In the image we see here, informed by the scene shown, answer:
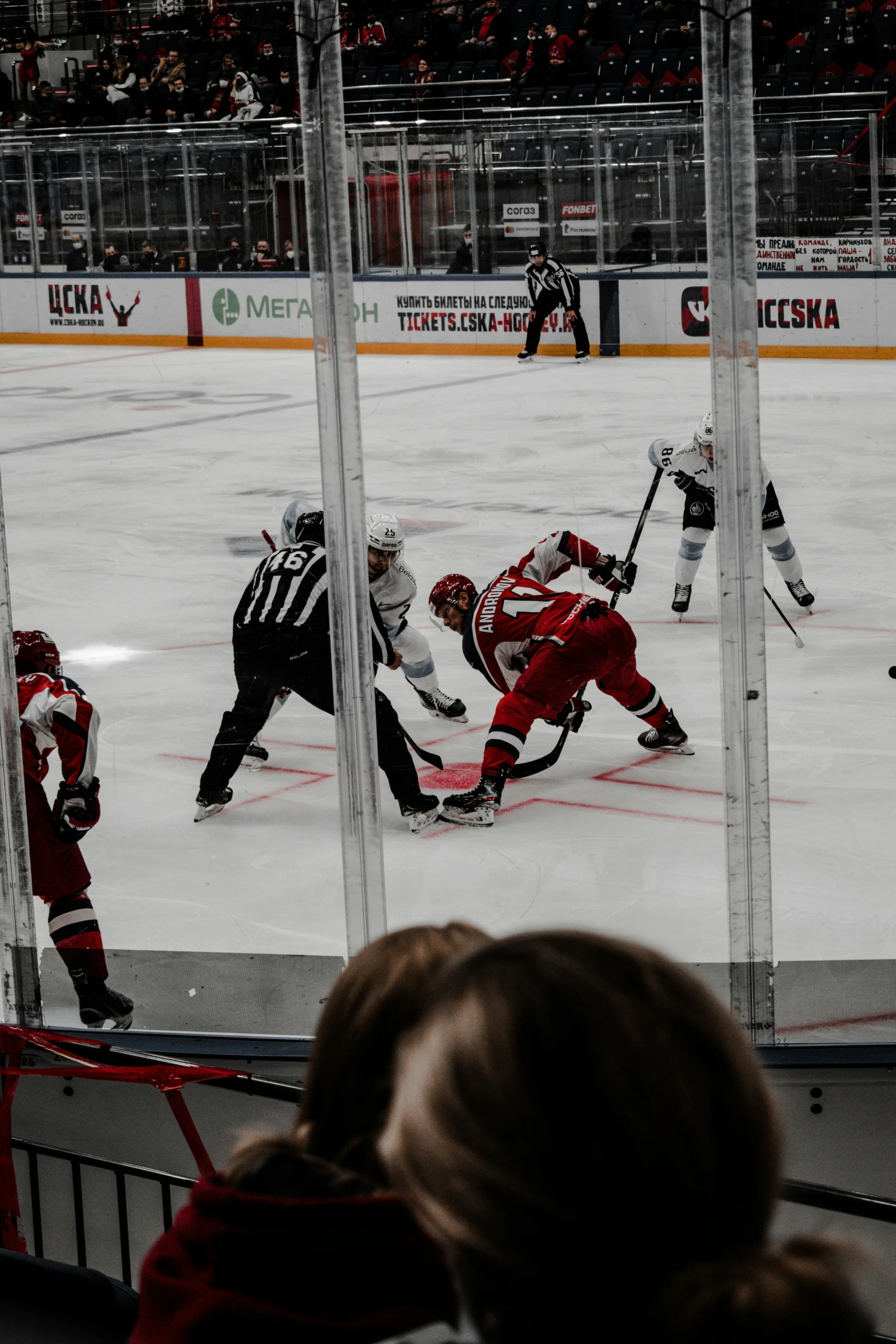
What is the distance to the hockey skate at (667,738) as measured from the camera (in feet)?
13.6

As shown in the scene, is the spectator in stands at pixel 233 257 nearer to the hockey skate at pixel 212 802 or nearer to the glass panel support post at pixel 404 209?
the glass panel support post at pixel 404 209

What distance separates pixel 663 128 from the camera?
7.89 meters

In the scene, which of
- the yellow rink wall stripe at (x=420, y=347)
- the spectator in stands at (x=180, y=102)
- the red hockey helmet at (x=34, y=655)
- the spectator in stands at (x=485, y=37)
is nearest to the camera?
the red hockey helmet at (x=34, y=655)

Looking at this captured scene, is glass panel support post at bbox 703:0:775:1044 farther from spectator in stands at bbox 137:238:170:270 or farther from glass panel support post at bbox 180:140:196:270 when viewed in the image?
spectator in stands at bbox 137:238:170:270

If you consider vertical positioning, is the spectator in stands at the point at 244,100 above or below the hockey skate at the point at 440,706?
above

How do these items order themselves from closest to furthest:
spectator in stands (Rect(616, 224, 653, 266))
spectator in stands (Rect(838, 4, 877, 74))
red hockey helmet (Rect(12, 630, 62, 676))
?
1. red hockey helmet (Rect(12, 630, 62, 676))
2. spectator in stands (Rect(616, 224, 653, 266))
3. spectator in stands (Rect(838, 4, 877, 74))

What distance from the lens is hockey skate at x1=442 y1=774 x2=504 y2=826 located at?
3645mm

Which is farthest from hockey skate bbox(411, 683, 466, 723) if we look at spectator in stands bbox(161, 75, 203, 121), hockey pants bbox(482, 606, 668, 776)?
spectator in stands bbox(161, 75, 203, 121)

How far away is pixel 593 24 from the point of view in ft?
33.6

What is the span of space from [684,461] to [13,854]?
2510mm

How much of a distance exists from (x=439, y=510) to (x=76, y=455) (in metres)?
3.23

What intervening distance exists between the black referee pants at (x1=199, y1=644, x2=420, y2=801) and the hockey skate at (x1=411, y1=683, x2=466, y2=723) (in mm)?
572

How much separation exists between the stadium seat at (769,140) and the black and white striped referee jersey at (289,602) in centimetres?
766

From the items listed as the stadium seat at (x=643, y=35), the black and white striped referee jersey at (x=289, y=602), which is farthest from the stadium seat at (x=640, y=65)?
the black and white striped referee jersey at (x=289, y=602)
